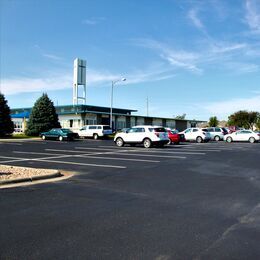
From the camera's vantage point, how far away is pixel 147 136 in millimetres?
24312

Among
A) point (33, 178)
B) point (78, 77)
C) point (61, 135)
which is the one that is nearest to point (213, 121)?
point (78, 77)

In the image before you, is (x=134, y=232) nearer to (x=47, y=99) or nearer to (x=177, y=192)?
(x=177, y=192)

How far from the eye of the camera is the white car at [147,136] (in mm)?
24094

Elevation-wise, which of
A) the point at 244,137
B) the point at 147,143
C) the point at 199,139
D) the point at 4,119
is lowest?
the point at 147,143

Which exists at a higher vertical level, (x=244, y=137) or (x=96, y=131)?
(x=96, y=131)

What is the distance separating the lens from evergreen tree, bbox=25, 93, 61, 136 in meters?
45.2

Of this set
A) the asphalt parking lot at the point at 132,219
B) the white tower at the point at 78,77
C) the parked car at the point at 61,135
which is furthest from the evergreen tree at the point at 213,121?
the asphalt parking lot at the point at 132,219

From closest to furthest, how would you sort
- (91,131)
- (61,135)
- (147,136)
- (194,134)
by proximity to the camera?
(147,136), (194,134), (61,135), (91,131)

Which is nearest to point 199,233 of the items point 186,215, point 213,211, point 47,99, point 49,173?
point 186,215

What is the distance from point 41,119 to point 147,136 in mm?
25385

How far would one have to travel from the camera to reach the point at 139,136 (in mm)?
24781

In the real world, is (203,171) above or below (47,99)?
below

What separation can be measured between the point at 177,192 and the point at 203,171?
4203 mm

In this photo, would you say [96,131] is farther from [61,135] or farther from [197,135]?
[197,135]
